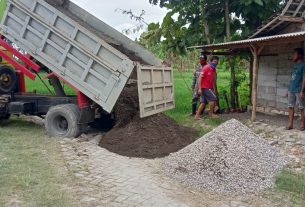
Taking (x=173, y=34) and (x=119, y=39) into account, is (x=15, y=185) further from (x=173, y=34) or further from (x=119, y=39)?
(x=173, y=34)

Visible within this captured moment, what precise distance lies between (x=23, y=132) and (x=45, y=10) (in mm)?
2849

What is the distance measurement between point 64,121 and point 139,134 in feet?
5.91

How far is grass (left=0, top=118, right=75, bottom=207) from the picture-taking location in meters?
5.05

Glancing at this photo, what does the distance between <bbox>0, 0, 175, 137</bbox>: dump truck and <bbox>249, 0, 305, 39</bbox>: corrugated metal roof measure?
391 cm

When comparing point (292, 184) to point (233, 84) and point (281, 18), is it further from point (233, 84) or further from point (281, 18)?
point (233, 84)

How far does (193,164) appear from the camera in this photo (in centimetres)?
651

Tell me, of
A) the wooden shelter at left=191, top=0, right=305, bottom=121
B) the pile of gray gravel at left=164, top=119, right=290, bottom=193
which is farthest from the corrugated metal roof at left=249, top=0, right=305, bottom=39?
the pile of gray gravel at left=164, top=119, right=290, bottom=193

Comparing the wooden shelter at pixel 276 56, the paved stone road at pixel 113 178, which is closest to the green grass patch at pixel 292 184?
the paved stone road at pixel 113 178

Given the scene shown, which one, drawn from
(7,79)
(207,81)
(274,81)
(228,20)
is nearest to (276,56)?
(274,81)

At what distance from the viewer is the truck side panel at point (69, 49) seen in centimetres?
781

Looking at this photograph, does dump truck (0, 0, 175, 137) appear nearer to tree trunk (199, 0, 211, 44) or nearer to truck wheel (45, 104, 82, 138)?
truck wheel (45, 104, 82, 138)

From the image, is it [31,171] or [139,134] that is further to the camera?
[139,134]

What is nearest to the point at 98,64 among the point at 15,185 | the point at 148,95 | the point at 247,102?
the point at 148,95

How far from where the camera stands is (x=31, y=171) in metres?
6.14
